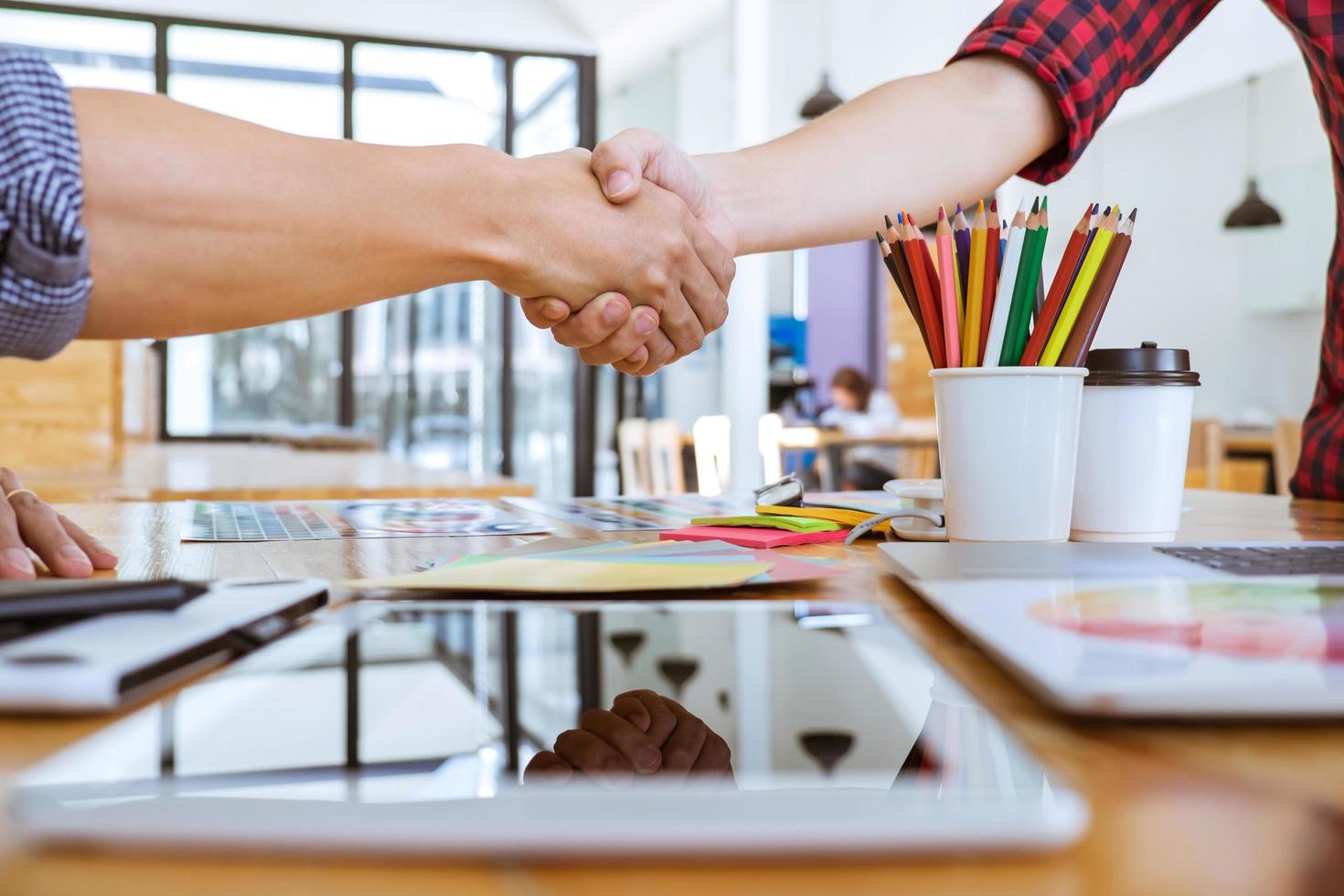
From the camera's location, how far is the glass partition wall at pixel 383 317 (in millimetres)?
5879

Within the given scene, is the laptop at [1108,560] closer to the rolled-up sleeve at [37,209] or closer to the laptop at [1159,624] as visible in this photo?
the laptop at [1159,624]

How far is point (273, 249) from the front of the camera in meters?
0.62

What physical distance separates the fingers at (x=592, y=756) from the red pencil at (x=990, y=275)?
17.2 inches

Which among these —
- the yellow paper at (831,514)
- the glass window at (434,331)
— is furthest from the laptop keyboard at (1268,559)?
the glass window at (434,331)

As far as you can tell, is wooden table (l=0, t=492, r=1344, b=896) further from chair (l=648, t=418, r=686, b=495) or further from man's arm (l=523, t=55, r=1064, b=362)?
chair (l=648, t=418, r=686, b=495)

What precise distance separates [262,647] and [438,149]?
0.44 m

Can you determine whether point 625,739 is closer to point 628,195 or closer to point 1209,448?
point 628,195

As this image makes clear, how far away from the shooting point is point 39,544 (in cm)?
55

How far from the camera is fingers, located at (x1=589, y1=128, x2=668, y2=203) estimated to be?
937mm

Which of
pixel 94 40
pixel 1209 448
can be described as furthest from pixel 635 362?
pixel 94 40

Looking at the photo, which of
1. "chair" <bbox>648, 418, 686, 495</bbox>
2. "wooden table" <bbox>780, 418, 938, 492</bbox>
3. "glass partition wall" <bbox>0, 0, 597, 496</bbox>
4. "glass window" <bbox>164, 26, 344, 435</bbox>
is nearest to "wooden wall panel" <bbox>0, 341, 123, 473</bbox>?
"chair" <bbox>648, 418, 686, 495</bbox>

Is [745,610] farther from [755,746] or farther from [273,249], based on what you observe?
[273,249]

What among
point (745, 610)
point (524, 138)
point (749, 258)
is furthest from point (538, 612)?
point (524, 138)

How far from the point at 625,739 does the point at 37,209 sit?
36 centimetres
